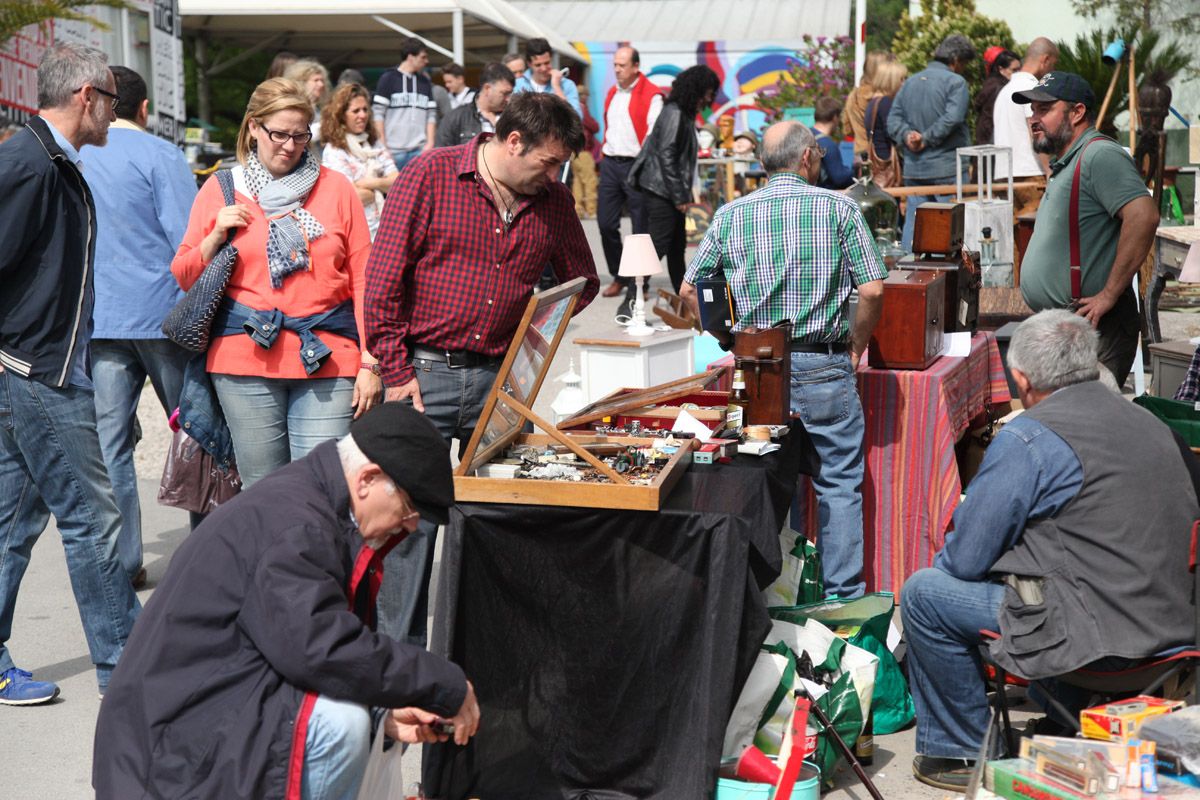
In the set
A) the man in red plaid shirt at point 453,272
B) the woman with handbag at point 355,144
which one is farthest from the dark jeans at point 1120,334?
the woman with handbag at point 355,144

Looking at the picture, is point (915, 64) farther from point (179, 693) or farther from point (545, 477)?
point (179, 693)

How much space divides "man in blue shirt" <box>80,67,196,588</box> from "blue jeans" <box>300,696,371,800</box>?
8.61 ft

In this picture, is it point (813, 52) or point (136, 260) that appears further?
point (813, 52)

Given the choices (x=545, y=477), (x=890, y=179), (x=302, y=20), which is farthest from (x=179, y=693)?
(x=302, y=20)

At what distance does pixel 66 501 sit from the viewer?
4.17m

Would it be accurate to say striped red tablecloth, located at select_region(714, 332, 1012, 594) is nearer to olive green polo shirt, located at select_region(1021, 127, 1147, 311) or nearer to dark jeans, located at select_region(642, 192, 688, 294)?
olive green polo shirt, located at select_region(1021, 127, 1147, 311)

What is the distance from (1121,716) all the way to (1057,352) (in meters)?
0.92

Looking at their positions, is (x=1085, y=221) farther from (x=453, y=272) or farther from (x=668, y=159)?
(x=668, y=159)

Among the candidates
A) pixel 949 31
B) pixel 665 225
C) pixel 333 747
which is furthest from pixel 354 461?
pixel 949 31

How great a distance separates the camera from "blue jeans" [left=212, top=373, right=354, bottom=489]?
4.29 metres

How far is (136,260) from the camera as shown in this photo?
5.02m

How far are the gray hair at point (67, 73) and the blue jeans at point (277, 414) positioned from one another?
94cm

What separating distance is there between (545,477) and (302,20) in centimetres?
1555

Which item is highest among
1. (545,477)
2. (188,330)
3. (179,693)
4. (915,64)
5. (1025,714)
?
(915,64)
